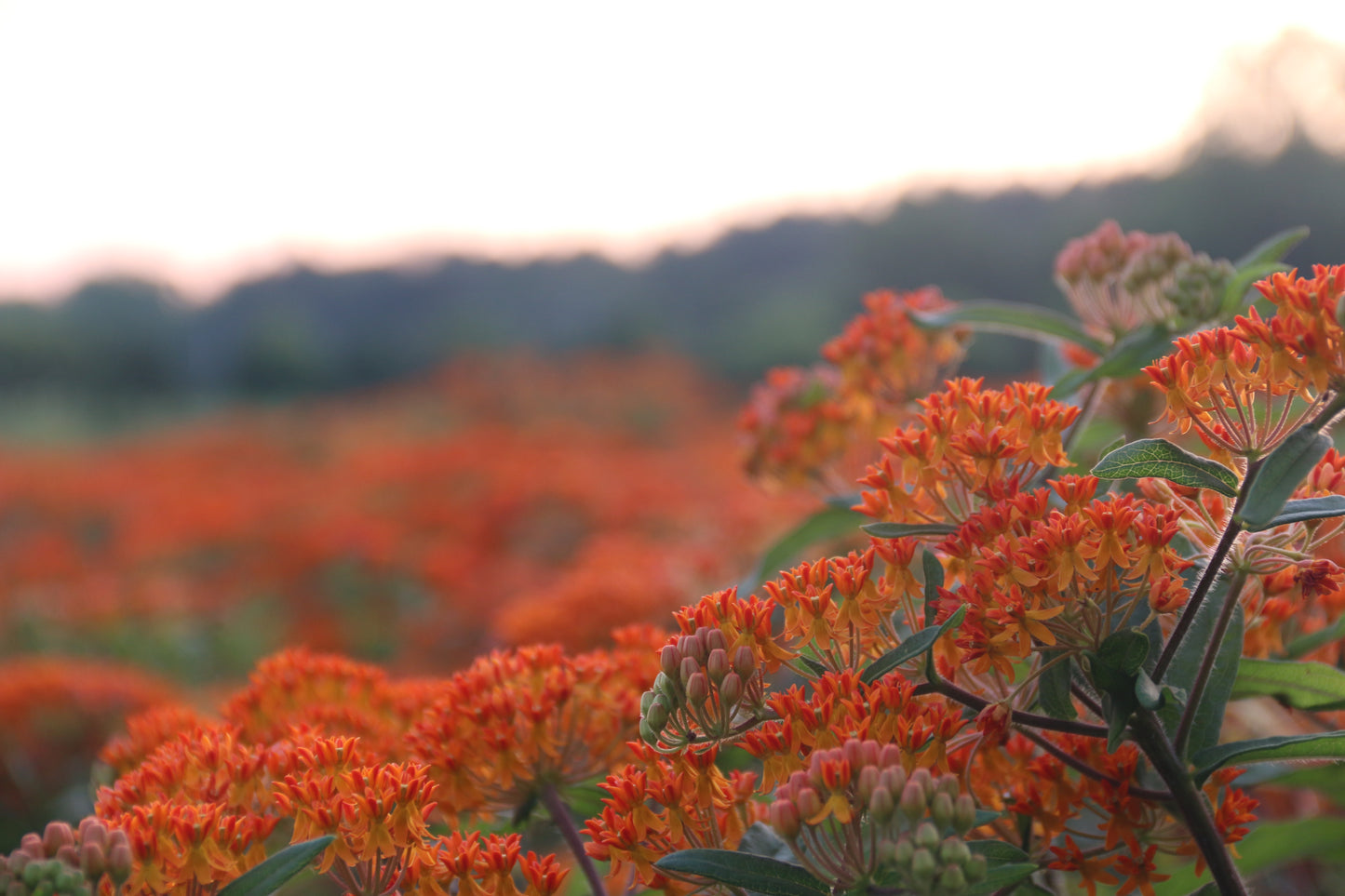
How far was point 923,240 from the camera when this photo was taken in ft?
55.3

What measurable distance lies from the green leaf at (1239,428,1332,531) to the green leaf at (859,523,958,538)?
13.1 inches

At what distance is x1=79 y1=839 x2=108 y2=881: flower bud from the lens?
1.13m

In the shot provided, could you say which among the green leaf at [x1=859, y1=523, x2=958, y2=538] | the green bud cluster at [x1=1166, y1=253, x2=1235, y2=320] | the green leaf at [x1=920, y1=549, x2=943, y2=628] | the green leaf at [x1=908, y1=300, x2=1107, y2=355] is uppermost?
the green bud cluster at [x1=1166, y1=253, x2=1235, y2=320]

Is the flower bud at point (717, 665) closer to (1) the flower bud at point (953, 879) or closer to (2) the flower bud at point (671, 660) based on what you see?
(2) the flower bud at point (671, 660)

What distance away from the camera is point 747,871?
40.6 inches

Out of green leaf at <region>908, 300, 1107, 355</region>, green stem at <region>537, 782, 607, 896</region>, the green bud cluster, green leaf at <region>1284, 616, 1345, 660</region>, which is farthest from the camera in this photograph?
green leaf at <region>908, 300, 1107, 355</region>

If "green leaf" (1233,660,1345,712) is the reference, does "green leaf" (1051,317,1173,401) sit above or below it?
above

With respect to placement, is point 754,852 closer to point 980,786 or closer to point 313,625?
point 980,786

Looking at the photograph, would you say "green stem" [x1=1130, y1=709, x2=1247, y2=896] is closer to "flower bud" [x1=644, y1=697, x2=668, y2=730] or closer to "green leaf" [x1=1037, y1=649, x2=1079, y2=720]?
"green leaf" [x1=1037, y1=649, x2=1079, y2=720]

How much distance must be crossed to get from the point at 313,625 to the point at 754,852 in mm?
4732

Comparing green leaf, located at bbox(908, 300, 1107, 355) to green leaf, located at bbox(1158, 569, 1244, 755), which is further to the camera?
green leaf, located at bbox(908, 300, 1107, 355)

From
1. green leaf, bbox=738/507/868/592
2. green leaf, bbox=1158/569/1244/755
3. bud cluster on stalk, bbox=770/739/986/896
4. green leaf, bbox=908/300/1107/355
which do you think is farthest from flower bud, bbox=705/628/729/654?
green leaf, bbox=908/300/1107/355

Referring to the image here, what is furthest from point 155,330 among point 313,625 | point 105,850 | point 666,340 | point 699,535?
Answer: point 105,850

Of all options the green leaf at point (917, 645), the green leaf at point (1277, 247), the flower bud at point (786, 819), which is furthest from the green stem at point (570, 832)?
the green leaf at point (1277, 247)
